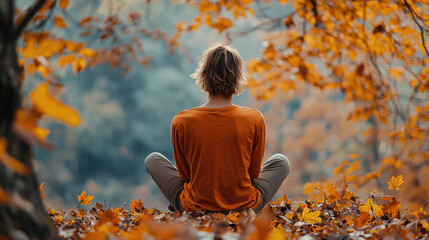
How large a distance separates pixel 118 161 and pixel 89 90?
3.52 metres

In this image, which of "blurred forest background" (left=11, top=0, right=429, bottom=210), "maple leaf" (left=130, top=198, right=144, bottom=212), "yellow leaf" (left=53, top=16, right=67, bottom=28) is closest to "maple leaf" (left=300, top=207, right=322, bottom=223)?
"maple leaf" (left=130, top=198, right=144, bottom=212)

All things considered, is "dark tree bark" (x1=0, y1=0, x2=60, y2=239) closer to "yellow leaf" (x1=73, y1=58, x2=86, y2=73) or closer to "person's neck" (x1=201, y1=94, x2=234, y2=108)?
"yellow leaf" (x1=73, y1=58, x2=86, y2=73)

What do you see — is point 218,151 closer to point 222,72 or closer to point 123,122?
point 222,72

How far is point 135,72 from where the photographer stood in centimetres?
1773

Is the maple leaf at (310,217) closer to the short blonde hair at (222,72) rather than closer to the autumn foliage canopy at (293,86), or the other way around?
the autumn foliage canopy at (293,86)

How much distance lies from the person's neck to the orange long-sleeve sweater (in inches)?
2.0

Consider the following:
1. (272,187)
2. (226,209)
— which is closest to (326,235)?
(226,209)

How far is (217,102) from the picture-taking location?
2105 millimetres

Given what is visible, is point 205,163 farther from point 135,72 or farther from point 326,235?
point 135,72

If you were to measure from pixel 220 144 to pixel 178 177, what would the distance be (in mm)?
487

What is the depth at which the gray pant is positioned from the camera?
228 cm

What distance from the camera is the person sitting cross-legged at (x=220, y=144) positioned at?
2.01 metres

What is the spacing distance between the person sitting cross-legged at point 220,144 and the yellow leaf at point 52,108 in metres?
1.40

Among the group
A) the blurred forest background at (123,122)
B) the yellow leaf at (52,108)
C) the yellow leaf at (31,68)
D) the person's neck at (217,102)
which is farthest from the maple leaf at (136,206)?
the blurred forest background at (123,122)
